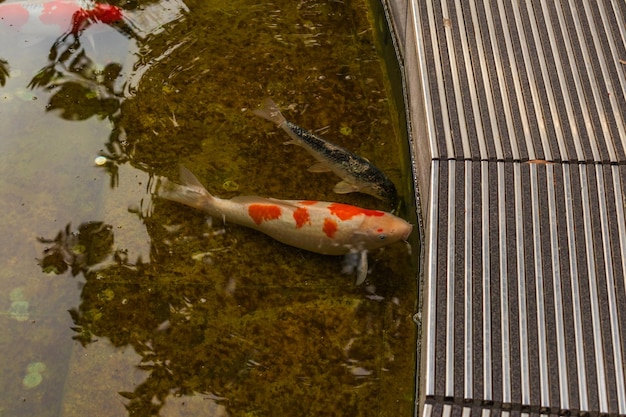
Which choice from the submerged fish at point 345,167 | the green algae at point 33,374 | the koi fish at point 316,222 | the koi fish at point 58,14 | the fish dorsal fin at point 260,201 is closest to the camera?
the green algae at point 33,374

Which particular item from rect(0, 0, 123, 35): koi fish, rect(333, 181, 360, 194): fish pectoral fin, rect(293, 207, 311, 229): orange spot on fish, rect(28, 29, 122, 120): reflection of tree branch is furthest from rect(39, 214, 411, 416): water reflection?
rect(0, 0, 123, 35): koi fish

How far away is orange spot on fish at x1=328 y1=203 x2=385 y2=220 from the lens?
3.61 m

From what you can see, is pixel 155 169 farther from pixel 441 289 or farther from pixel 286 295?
pixel 441 289

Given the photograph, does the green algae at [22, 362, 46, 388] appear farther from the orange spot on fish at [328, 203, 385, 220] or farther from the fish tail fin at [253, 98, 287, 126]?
the fish tail fin at [253, 98, 287, 126]

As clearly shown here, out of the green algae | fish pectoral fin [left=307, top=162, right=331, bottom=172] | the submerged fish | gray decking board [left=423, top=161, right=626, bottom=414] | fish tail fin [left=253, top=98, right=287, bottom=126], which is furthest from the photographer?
fish tail fin [left=253, top=98, right=287, bottom=126]

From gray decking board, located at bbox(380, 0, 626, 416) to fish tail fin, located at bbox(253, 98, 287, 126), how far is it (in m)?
0.89

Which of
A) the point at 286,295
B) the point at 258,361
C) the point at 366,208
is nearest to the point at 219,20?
the point at 366,208

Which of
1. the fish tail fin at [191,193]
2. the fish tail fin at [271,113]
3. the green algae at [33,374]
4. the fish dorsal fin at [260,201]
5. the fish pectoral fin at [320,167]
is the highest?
the fish tail fin at [271,113]

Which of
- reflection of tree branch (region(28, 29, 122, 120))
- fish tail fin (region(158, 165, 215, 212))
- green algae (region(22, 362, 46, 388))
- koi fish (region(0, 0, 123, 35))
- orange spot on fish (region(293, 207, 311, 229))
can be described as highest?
koi fish (region(0, 0, 123, 35))

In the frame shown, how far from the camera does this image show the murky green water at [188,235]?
3.38 m

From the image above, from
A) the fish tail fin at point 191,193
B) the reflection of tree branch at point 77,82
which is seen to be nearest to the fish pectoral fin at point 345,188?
the fish tail fin at point 191,193

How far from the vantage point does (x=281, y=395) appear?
11.0ft

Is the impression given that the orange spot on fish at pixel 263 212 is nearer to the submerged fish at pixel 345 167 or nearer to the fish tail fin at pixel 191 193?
the fish tail fin at pixel 191 193

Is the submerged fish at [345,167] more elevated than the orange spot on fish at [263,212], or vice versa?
the submerged fish at [345,167]
